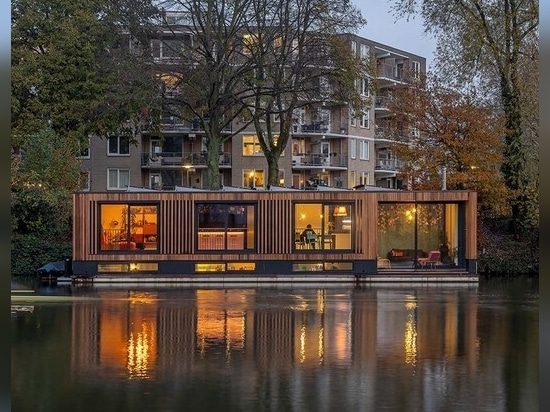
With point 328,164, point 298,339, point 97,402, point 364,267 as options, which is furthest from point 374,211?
point 328,164

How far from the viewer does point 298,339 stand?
18.2 meters

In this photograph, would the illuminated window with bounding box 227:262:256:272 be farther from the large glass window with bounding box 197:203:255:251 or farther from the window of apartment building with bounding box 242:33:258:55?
the window of apartment building with bounding box 242:33:258:55

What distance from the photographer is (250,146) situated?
6247 centimetres

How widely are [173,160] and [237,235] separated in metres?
28.1

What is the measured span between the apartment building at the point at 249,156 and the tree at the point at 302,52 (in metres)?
11.1

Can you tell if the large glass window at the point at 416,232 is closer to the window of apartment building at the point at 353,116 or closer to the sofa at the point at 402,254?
the sofa at the point at 402,254

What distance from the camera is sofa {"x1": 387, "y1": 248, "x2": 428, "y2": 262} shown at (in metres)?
37.5

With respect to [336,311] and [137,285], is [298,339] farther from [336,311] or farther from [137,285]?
[137,285]

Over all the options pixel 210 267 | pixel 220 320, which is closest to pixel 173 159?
pixel 210 267

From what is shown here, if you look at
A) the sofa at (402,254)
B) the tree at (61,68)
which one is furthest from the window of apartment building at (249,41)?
the sofa at (402,254)

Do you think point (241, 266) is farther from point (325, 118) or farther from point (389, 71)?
point (389, 71)

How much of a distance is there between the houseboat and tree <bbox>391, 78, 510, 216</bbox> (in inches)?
297

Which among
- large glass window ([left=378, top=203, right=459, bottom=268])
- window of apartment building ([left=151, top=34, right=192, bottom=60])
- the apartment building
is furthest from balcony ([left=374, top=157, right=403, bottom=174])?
window of apartment building ([left=151, top=34, right=192, bottom=60])

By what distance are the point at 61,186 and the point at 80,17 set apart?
9541 mm
